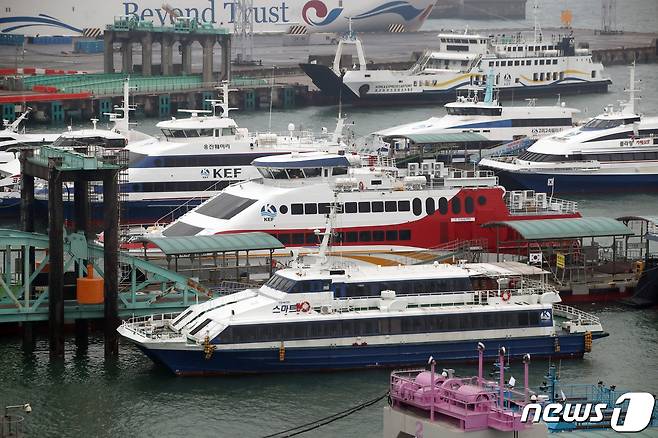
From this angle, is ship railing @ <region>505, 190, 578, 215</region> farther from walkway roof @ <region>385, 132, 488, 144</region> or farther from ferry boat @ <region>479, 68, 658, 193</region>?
ferry boat @ <region>479, 68, 658, 193</region>

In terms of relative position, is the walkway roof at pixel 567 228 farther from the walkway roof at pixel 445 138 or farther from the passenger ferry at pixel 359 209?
the walkway roof at pixel 445 138

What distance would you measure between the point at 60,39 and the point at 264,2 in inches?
832

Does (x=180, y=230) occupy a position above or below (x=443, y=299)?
above

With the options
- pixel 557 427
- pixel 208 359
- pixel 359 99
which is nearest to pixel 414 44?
pixel 359 99

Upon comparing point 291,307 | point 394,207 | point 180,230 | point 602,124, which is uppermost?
point 602,124

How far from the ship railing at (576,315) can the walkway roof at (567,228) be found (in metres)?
4.32

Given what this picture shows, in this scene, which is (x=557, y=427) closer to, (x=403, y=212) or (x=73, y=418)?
(x=73, y=418)

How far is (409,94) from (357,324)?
73.6 metres

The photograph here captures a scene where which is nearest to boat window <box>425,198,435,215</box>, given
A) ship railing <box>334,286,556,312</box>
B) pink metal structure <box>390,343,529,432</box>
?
ship railing <box>334,286,556,312</box>

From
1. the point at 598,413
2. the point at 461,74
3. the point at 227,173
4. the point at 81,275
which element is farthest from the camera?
the point at 461,74

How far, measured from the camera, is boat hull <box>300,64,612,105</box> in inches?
4599

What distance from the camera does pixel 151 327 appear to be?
146 feet

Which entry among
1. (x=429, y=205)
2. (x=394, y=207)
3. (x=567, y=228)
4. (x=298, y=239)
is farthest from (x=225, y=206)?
(x=567, y=228)

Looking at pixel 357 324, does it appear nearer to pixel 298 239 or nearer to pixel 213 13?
pixel 298 239
